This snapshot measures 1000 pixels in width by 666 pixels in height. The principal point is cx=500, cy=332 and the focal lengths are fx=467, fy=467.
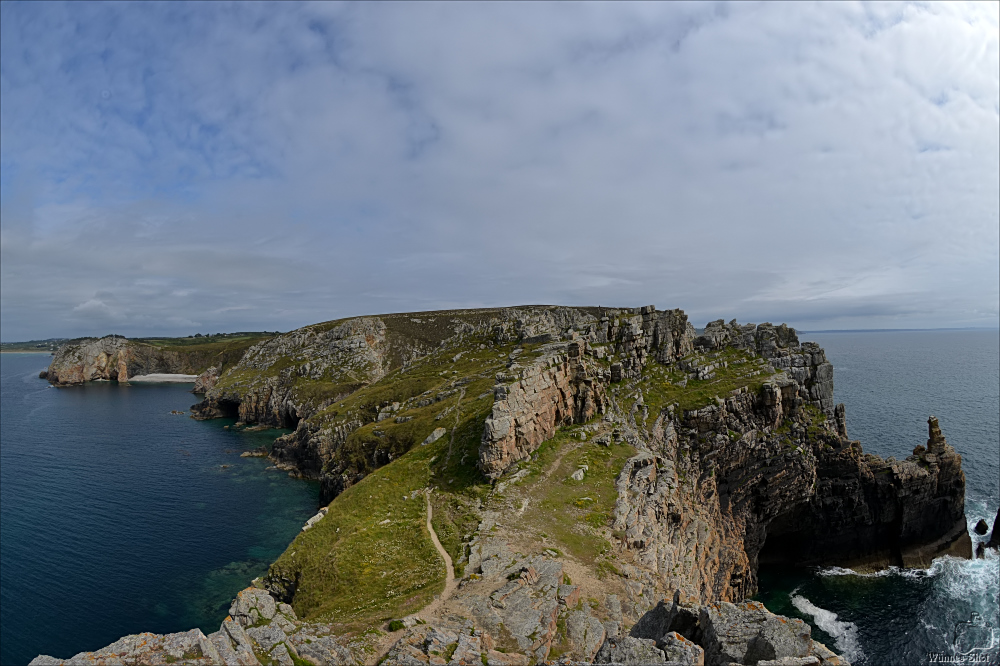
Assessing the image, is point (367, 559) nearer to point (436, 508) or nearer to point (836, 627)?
point (436, 508)

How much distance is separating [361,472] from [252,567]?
1753 cm

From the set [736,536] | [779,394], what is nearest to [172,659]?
[736,536]

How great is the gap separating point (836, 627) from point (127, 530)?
85638 millimetres

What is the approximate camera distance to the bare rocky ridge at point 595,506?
2105 cm

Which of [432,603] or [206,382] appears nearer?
[432,603]

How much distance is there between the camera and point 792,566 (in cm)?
6419

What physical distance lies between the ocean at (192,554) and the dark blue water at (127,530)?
0.20m

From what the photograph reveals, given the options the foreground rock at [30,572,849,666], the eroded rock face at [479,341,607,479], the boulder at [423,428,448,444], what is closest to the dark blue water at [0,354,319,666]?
the boulder at [423,428,448,444]

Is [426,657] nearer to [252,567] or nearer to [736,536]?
[252,567]

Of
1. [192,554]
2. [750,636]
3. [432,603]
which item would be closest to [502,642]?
[432,603]

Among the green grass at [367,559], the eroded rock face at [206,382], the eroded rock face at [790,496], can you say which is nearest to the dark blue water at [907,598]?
the eroded rock face at [790,496]

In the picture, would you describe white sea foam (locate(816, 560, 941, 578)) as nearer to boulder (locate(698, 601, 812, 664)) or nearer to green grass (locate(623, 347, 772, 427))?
green grass (locate(623, 347, 772, 427))

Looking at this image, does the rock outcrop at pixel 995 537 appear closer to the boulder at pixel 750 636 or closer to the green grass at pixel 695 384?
the green grass at pixel 695 384

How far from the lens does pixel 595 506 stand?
38.9 metres
